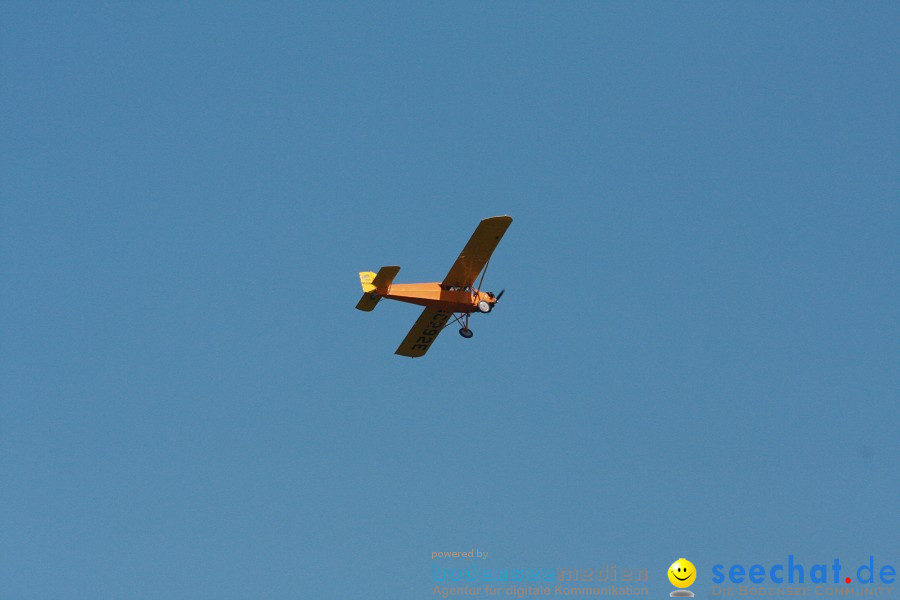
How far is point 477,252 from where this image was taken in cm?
3547

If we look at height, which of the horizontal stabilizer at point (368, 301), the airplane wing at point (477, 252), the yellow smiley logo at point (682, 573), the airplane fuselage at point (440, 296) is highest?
the airplane wing at point (477, 252)

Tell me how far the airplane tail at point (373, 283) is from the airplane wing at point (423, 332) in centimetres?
316

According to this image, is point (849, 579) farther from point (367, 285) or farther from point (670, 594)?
point (367, 285)

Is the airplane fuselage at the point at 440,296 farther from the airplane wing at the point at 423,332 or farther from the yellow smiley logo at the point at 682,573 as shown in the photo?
the yellow smiley logo at the point at 682,573

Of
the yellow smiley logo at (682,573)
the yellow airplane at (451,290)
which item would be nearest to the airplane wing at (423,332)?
the yellow airplane at (451,290)

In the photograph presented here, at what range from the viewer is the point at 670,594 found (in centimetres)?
2830

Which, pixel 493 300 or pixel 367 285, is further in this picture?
pixel 493 300

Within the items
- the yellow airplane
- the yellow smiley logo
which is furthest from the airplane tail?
the yellow smiley logo

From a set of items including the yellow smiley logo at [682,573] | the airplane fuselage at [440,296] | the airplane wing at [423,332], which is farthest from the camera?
the airplane wing at [423,332]

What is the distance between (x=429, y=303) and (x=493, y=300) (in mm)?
2247

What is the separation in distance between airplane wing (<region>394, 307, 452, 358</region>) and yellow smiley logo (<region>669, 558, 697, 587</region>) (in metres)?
11.4

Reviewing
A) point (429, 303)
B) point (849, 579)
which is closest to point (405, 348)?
point (429, 303)

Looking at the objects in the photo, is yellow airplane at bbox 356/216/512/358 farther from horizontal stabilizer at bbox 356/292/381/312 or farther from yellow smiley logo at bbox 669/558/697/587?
yellow smiley logo at bbox 669/558/697/587

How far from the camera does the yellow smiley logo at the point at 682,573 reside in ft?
99.4
